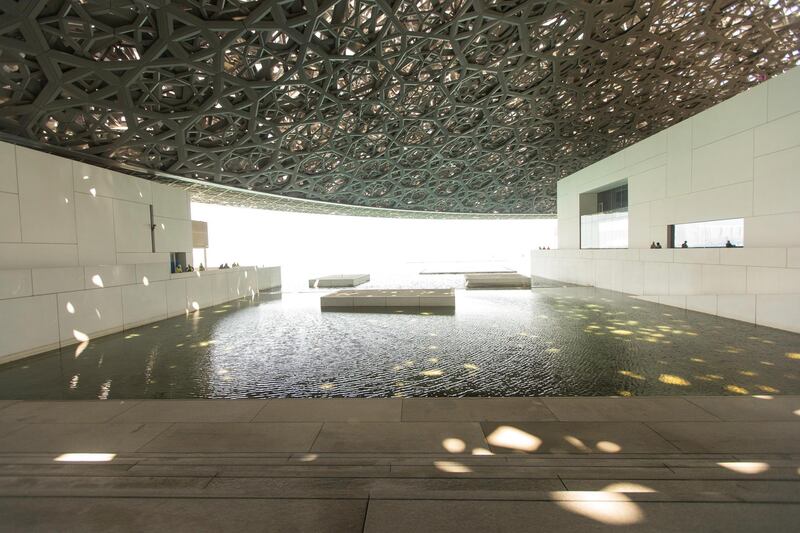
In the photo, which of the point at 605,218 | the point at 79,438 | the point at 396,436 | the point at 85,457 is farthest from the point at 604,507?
the point at 605,218

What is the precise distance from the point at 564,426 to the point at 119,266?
11.4 meters

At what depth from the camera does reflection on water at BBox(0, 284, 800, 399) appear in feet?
17.1

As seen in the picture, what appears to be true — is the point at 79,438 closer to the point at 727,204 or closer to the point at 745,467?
the point at 745,467

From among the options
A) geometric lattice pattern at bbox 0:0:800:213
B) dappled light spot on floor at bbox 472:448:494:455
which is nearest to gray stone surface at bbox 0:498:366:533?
dappled light spot on floor at bbox 472:448:494:455

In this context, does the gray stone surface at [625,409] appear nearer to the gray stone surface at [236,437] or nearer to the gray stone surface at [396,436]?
the gray stone surface at [396,436]

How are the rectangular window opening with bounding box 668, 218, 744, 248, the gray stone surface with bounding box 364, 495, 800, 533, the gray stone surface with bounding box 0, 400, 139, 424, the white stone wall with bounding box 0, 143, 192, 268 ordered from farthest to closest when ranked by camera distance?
the rectangular window opening with bounding box 668, 218, 744, 248
the white stone wall with bounding box 0, 143, 192, 268
the gray stone surface with bounding box 0, 400, 139, 424
the gray stone surface with bounding box 364, 495, 800, 533

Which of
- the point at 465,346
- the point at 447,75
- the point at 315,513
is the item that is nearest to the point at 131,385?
the point at 315,513

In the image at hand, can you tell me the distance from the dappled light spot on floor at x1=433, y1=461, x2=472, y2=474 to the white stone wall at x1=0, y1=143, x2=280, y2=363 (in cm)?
880

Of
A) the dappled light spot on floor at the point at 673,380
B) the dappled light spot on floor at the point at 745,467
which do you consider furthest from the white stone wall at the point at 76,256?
the dappled light spot on floor at the point at 673,380

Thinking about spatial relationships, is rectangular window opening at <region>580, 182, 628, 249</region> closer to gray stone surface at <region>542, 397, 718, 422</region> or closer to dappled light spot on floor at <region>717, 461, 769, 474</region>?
gray stone surface at <region>542, 397, 718, 422</region>

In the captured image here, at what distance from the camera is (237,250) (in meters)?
36.9

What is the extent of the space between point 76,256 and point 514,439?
12.2 m

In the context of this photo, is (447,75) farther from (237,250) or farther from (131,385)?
(237,250)

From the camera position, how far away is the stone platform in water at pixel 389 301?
40.0 feet
